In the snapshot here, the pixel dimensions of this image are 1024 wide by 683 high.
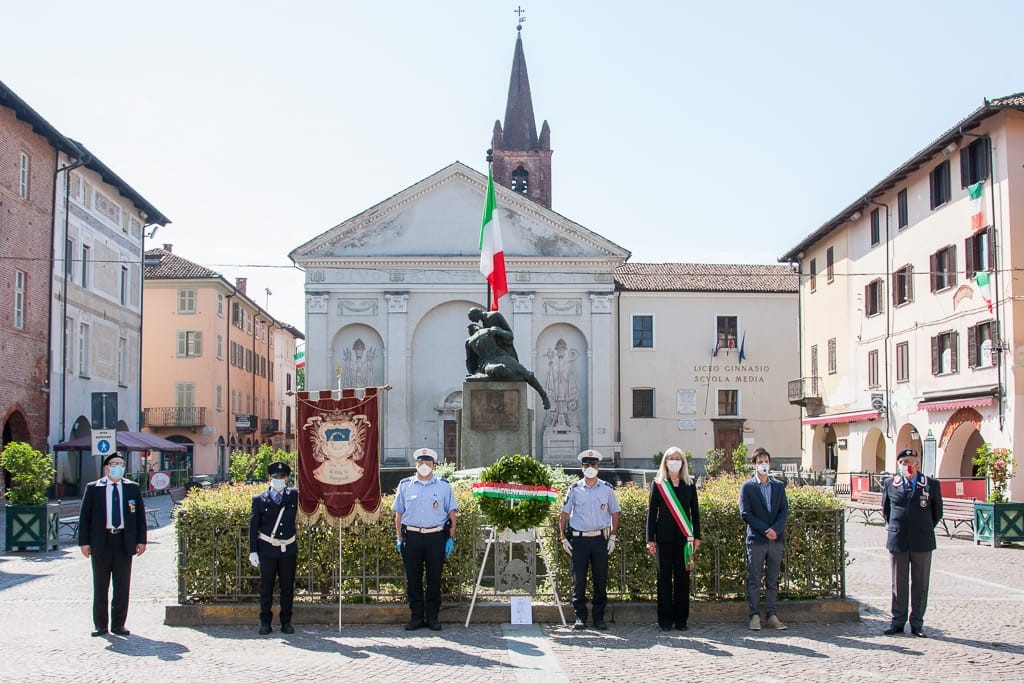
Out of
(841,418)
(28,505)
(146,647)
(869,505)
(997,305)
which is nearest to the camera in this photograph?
(146,647)

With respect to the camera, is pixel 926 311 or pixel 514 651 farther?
pixel 926 311

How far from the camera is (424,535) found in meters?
10.3

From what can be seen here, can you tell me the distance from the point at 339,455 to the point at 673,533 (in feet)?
10.9

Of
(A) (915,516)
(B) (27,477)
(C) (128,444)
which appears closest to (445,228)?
(C) (128,444)

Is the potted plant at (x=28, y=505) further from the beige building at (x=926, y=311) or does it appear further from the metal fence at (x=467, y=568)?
the beige building at (x=926, y=311)

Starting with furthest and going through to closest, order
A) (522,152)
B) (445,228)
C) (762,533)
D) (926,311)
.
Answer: (522,152)
(445,228)
(926,311)
(762,533)

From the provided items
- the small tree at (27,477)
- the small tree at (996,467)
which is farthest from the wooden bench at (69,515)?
the small tree at (996,467)

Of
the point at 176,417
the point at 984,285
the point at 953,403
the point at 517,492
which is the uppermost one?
the point at 984,285

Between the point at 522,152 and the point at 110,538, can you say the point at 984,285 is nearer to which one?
the point at 110,538

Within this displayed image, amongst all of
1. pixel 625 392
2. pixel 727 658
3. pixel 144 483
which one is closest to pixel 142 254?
pixel 144 483

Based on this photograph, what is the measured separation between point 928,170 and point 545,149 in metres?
35.0

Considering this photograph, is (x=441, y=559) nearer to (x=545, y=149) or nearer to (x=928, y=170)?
(x=928, y=170)

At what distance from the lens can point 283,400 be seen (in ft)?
263

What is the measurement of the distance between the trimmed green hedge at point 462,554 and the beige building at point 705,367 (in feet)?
130
